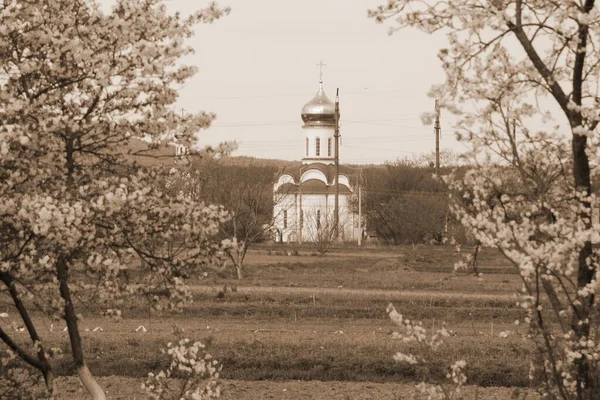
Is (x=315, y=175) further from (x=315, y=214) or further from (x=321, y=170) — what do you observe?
(x=315, y=214)

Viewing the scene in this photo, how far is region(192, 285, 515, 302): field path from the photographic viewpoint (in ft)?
83.2

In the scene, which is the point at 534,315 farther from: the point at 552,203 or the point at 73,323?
the point at 73,323

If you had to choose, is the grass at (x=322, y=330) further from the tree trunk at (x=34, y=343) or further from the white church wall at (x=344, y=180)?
the white church wall at (x=344, y=180)

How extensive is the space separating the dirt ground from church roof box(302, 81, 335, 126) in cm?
7663

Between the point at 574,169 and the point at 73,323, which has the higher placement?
the point at 574,169

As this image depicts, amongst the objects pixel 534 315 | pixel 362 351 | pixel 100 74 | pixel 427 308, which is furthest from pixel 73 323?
pixel 427 308

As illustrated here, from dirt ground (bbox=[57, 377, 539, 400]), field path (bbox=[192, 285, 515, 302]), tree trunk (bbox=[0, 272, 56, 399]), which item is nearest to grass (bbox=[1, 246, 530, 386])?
field path (bbox=[192, 285, 515, 302])

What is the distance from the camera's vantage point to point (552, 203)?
18.5ft

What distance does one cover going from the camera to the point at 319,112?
89375mm

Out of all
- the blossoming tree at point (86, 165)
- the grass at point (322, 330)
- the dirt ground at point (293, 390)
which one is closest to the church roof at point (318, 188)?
the grass at point (322, 330)

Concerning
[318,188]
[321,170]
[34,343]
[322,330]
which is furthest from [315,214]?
[34,343]

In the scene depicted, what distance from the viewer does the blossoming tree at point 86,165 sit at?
597 cm

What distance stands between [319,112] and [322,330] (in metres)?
71.5

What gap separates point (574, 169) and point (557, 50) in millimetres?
702
